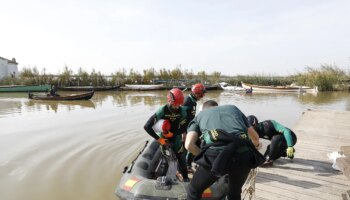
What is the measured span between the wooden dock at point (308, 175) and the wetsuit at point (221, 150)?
58.9 inches

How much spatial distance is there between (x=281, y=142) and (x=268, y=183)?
85cm

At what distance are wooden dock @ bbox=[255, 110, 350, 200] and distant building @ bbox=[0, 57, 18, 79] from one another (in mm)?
40128

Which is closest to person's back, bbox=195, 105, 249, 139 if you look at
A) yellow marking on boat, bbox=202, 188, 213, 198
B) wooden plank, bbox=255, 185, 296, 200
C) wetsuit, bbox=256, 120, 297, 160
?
yellow marking on boat, bbox=202, 188, 213, 198

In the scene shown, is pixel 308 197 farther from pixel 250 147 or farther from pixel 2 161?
pixel 2 161

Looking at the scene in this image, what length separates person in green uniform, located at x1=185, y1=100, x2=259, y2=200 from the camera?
92.9 inches

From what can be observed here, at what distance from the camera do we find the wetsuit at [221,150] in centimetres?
240

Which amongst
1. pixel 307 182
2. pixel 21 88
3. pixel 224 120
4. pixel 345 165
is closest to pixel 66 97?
pixel 21 88

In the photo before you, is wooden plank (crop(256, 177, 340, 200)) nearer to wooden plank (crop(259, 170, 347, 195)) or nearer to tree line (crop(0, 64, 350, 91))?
wooden plank (crop(259, 170, 347, 195))

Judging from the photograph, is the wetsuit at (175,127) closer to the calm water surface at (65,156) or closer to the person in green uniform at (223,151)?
the person in green uniform at (223,151)

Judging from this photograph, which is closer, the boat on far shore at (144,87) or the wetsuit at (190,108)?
the wetsuit at (190,108)

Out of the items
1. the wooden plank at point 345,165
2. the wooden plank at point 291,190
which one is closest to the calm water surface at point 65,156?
the wooden plank at point 291,190

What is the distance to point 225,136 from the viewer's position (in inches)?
93.0

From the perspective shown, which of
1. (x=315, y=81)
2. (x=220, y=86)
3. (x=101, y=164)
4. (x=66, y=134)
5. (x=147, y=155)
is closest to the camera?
(x=147, y=155)

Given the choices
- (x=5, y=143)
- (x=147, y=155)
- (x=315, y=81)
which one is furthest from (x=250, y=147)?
(x=315, y=81)
